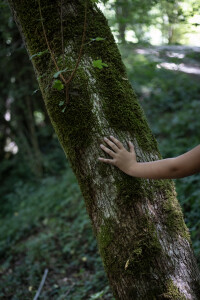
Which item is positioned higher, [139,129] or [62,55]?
[62,55]

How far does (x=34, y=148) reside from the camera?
10117 millimetres

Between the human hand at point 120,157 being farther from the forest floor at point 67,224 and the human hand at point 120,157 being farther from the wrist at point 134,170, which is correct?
the forest floor at point 67,224

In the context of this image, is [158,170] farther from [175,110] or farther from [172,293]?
[175,110]

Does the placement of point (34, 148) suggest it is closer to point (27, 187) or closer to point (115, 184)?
point (27, 187)

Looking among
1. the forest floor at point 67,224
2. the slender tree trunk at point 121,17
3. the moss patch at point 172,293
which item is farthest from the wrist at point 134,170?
the slender tree trunk at point 121,17

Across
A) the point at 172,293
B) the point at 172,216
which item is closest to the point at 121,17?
the point at 172,216

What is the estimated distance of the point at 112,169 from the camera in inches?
69.4

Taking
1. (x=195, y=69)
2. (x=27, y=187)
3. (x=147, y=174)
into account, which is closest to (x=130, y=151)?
(x=147, y=174)

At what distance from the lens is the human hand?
171 centimetres

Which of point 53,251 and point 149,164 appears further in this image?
point 53,251

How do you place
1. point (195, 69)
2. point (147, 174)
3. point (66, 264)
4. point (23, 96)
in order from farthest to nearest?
point (195, 69) → point (23, 96) → point (66, 264) → point (147, 174)

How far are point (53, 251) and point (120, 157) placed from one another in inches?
156

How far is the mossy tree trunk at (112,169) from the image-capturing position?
1.67 m

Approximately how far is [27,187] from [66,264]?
215 inches
